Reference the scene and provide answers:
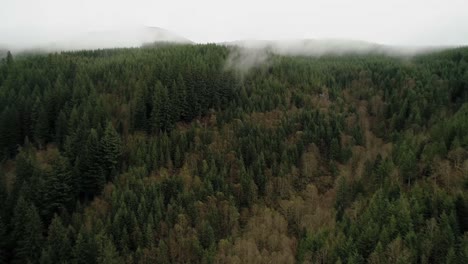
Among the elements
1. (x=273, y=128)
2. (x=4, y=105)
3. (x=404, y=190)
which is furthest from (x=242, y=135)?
(x=4, y=105)

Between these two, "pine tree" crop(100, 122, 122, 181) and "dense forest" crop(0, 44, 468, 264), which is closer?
"dense forest" crop(0, 44, 468, 264)

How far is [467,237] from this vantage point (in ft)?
294

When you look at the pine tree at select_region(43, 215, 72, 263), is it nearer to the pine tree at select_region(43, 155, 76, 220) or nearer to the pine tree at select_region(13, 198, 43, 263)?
the pine tree at select_region(13, 198, 43, 263)

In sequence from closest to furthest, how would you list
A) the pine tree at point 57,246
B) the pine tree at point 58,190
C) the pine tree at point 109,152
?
the pine tree at point 57,246
the pine tree at point 58,190
the pine tree at point 109,152

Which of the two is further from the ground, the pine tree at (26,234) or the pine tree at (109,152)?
the pine tree at (109,152)

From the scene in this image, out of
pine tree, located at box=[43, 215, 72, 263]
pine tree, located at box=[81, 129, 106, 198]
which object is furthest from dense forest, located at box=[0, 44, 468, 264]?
pine tree, located at box=[81, 129, 106, 198]

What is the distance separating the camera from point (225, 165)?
12662 centimetres

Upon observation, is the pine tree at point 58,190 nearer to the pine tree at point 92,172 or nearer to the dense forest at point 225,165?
the dense forest at point 225,165

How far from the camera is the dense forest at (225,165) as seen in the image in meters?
93.8

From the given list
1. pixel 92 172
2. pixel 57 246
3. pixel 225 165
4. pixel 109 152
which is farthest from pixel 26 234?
pixel 225 165

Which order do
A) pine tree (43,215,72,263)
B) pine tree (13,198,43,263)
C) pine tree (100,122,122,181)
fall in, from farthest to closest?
pine tree (100,122,122,181) < pine tree (13,198,43,263) < pine tree (43,215,72,263)

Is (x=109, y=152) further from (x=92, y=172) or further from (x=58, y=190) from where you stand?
(x=58, y=190)

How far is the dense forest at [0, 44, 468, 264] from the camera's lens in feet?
308

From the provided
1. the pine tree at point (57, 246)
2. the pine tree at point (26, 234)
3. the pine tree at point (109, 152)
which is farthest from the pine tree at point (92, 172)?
the pine tree at point (57, 246)
